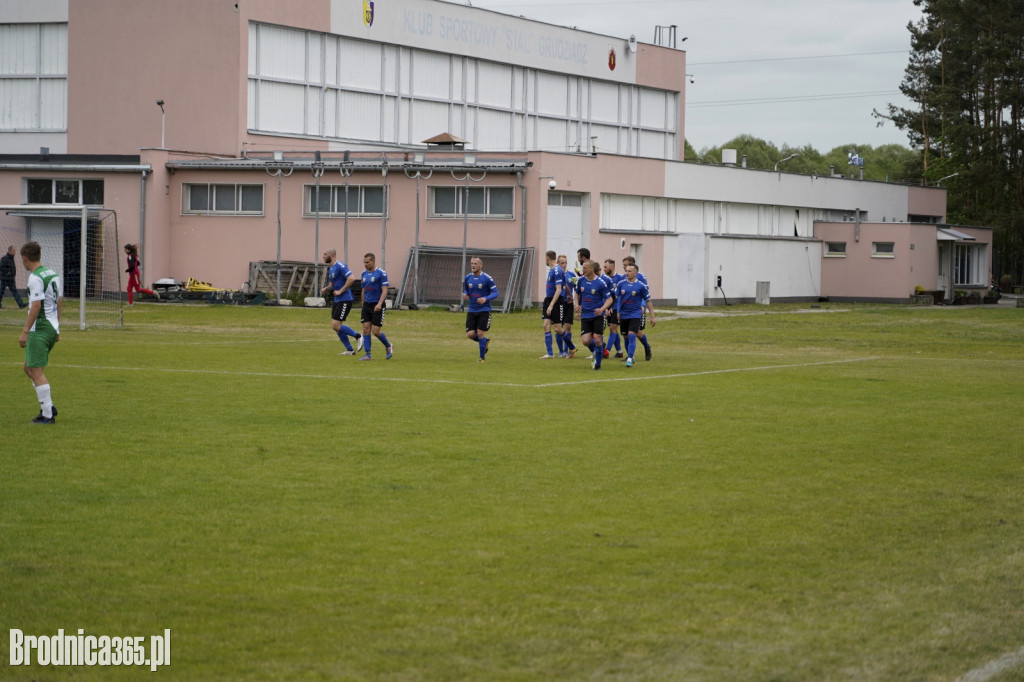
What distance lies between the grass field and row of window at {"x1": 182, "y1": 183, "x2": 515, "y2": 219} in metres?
26.8

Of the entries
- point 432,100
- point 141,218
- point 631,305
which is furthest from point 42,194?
point 631,305

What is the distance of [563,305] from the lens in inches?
1005

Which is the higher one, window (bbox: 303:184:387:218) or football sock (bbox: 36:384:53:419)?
window (bbox: 303:184:387:218)

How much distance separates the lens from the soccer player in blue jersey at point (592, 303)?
23.8m

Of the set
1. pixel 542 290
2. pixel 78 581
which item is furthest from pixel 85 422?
pixel 542 290

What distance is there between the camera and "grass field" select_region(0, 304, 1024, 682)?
659 centimetres

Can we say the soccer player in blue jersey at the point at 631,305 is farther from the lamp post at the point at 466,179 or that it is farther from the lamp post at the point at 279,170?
the lamp post at the point at 279,170

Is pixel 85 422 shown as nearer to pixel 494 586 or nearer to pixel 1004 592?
pixel 494 586

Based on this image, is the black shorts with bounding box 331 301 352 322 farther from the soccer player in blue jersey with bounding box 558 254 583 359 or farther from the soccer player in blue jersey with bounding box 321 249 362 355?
the soccer player in blue jersey with bounding box 558 254 583 359

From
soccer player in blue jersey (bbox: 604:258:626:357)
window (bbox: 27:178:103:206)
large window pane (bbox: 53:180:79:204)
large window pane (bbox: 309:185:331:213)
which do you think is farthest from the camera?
large window pane (bbox: 53:180:79:204)

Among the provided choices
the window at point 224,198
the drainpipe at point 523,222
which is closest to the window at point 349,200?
the window at point 224,198

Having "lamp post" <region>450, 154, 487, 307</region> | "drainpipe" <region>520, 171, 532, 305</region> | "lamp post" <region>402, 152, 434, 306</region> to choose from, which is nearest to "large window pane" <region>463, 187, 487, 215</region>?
"lamp post" <region>450, 154, 487, 307</region>

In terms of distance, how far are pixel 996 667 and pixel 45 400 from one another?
10956mm

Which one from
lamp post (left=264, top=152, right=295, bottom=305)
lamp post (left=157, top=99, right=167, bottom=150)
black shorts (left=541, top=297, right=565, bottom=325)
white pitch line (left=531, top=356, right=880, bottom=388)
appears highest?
lamp post (left=157, top=99, right=167, bottom=150)
